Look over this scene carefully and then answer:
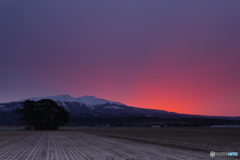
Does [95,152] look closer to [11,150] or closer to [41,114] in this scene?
[11,150]

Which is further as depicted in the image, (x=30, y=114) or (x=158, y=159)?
(x=30, y=114)

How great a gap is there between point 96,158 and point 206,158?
8.27m

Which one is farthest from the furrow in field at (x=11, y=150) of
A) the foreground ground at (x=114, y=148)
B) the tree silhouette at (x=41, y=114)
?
the tree silhouette at (x=41, y=114)

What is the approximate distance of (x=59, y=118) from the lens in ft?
329

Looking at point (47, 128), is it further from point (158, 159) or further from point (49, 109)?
point (158, 159)

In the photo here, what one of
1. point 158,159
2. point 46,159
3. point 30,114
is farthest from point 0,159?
point 30,114

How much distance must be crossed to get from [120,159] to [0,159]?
9.04 metres

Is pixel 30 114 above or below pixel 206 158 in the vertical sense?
above

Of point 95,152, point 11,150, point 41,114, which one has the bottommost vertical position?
point 11,150

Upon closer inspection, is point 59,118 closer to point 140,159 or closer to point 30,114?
point 30,114

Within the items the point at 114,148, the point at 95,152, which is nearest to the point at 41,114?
the point at 114,148

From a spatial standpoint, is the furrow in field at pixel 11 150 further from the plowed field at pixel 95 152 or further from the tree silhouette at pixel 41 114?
the tree silhouette at pixel 41 114

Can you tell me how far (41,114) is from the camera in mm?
97625

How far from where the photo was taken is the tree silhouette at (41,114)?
318 ft
